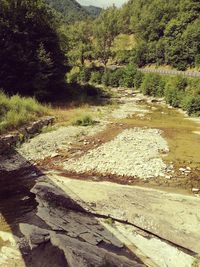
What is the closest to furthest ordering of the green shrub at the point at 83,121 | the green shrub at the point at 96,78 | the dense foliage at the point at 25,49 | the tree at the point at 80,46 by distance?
the green shrub at the point at 83,121 → the dense foliage at the point at 25,49 → the green shrub at the point at 96,78 → the tree at the point at 80,46

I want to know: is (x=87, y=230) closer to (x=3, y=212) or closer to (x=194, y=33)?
(x=3, y=212)

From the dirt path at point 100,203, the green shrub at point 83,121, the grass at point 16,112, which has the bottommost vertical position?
the dirt path at point 100,203

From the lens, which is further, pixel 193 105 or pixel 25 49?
pixel 25 49

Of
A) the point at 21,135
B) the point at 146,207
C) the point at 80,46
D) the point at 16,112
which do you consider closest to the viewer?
the point at 146,207

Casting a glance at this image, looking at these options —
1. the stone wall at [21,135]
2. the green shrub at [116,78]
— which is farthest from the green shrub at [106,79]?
the stone wall at [21,135]

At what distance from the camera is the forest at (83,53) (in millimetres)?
31031

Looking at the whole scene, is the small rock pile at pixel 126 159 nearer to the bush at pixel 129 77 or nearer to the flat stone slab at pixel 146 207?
the flat stone slab at pixel 146 207

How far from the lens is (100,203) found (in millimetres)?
12422

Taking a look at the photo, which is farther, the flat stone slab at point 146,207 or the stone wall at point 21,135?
the stone wall at point 21,135

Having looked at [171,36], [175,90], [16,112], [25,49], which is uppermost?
[171,36]

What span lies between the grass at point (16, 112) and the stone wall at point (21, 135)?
60 centimetres

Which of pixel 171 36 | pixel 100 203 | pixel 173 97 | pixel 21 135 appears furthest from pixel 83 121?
pixel 171 36

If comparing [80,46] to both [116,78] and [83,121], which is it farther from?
[83,121]

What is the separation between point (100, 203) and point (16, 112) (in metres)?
12.6
